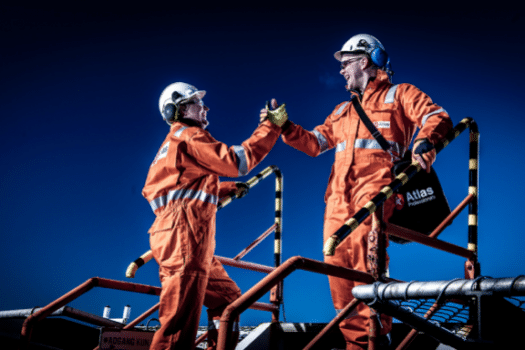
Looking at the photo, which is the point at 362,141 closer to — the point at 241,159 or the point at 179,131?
the point at 241,159

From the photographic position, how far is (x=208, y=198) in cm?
300

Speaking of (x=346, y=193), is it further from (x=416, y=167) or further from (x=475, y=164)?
(x=475, y=164)

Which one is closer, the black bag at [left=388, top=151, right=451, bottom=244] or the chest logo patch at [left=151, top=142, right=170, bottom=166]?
the black bag at [left=388, top=151, right=451, bottom=244]

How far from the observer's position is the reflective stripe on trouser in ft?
8.53

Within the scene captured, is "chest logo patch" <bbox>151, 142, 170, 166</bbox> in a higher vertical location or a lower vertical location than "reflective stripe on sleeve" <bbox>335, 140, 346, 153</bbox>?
lower

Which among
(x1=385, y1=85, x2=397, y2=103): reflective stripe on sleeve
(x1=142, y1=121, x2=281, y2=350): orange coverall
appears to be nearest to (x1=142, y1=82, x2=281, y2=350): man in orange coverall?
(x1=142, y1=121, x2=281, y2=350): orange coverall

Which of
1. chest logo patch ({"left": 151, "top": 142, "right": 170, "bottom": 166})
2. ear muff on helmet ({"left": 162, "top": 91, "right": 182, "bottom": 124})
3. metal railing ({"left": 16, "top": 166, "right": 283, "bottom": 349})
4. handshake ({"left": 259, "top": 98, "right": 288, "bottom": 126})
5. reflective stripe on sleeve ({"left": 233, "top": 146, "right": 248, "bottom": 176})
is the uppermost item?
ear muff on helmet ({"left": 162, "top": 91, "right": 182, "bottom": 124})

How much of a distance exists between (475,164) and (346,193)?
0.81 meters

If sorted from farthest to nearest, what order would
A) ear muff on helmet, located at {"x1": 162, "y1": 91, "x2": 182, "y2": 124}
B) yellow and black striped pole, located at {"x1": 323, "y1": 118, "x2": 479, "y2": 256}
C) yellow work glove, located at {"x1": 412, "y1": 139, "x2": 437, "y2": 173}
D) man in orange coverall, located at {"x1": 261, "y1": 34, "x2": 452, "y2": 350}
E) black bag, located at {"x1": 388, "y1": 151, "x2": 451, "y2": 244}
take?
ear muff on helmet, located at {"x1": 162, "y1": 91, "x2": 182, "y2": 124} < black bag, located at {"x1": 388, "y1": 151, "x2": 451, "y2": 244} < man in orange coverall, located at {"x1": 261, "y1": 34, "x2": 452, "y2": 350} < yellow work glove, located at {"x1": 412, "y1": 139, "x2": 437, "y2": 173} < yellow and black striped pole, located at {"x1": 323, "y1": 118, "x2": 479, "y2": 256}

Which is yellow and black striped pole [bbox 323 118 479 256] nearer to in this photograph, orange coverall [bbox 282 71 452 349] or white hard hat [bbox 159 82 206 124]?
orange coverall [bbox 282 71 452 349]

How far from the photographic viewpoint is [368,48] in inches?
135

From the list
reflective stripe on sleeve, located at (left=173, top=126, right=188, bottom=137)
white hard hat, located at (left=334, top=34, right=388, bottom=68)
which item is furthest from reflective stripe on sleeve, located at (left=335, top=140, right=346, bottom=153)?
reflective stripe on sleeve, located at (left=173, top=126, right=188, bottom=137)

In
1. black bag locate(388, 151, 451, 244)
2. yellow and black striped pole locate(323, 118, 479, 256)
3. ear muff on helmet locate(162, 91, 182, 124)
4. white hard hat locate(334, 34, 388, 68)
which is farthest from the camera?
ear muff on helmet locate(162, 91, 182, 124)

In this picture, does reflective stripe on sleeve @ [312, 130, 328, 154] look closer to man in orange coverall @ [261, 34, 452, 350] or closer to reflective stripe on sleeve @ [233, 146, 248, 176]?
man in orange coverall @ [261, 34, 452, 350]
